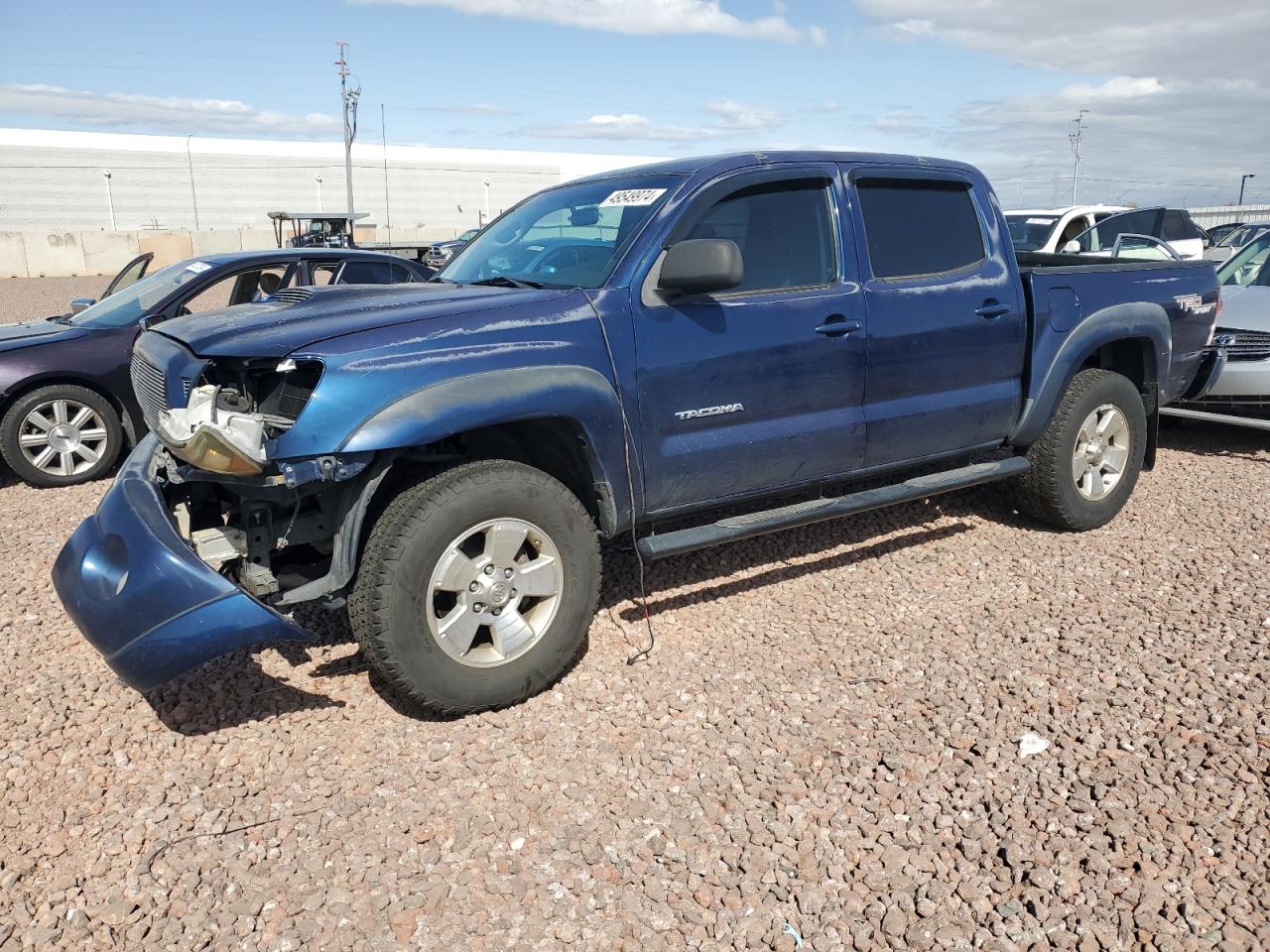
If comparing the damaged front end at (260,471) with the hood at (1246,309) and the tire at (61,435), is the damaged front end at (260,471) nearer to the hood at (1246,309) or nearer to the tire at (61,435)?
the tire at (61,435)

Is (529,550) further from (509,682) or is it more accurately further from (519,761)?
(519,761)

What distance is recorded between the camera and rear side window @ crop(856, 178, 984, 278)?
461cm

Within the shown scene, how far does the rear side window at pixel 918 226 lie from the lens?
4.61 meters

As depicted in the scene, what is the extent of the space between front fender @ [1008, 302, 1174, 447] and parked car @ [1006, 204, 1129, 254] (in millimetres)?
8022

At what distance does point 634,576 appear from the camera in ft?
16.6

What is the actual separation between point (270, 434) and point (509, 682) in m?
1.23

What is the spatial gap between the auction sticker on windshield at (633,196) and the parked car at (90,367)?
302 cm

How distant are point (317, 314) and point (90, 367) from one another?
408 cm

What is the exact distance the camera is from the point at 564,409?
11.8 feet

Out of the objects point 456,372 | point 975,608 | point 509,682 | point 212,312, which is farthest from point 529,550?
point 975,608

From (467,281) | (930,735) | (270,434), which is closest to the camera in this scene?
(270,434)

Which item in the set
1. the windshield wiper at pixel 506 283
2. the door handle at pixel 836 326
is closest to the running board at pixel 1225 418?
the door handle at pixel 836 326

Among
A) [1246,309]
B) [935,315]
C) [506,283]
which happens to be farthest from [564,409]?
[1246,309]

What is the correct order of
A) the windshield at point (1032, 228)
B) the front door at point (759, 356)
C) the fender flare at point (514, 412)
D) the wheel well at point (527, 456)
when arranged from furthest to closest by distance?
the windshield at point (1032, 228) < the front door at point (759, 356) < the wheel well at point (527, 456) < the fender flare at point (514, 412)
